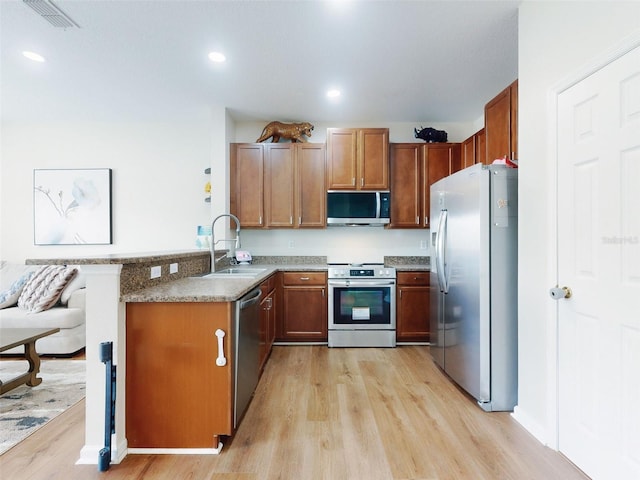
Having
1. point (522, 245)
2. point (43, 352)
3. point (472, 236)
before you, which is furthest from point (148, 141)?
point (522, 245)

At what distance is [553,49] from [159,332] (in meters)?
2.67

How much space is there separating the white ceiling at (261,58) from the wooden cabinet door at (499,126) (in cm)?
34

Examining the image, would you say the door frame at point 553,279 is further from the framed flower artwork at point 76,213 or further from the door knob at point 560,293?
the framed flower artwork at point 76,213

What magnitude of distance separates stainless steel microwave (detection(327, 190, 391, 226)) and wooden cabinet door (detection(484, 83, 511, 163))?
4.03 ft

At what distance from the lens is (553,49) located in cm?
174

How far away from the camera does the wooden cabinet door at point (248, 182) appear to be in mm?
3814

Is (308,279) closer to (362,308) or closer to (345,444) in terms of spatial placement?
(362,308)

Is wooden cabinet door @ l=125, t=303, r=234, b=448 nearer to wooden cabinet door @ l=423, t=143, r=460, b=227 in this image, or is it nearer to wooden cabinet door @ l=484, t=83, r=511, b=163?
wooden cabinet door @ l=484, t=83, r=511, b=163

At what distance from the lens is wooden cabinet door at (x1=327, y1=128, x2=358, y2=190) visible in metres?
3.70

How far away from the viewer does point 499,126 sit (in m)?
2.66

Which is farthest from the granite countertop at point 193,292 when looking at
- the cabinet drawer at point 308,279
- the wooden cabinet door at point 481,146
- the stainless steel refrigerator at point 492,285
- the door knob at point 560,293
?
the wooden cabinet door at point 481,146

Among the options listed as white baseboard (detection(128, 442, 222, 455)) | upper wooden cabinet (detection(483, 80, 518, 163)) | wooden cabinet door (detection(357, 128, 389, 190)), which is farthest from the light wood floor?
wooden cabinet door (detection(357, 128, 389, 190))

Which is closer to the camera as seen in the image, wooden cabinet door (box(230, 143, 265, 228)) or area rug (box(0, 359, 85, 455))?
area rug (box(0, 359, 85, 455))

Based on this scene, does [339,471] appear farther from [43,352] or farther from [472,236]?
[43,352]
